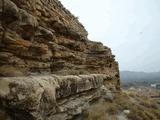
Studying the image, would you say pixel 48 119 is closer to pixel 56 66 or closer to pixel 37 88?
pixel 37 88

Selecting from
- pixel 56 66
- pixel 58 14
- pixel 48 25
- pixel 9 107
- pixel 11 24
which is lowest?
pixel 9 107

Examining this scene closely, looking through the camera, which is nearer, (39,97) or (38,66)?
(39,97)

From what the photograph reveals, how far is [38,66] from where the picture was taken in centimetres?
715

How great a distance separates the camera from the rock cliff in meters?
4.69

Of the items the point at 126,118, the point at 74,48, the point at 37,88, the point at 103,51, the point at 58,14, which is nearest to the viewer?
the point at 37,88

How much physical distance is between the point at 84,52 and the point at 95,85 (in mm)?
3377

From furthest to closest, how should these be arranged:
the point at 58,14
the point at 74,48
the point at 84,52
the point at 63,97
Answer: the point at 84,52
the point at 74,48
the point at 58,14
the point at 63,97

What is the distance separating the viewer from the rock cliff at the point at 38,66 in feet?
15.4

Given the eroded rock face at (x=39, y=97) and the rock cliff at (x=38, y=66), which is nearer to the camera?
the eroded rock face at (x=39, y=97)

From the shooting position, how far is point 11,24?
5.79 meters

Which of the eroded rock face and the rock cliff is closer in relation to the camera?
the eroded rock face

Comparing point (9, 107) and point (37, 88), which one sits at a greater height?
point (37, 88)

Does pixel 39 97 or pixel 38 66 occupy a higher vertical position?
pixel 38 66

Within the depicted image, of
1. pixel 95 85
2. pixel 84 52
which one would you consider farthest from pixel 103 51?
pixel 95 85
